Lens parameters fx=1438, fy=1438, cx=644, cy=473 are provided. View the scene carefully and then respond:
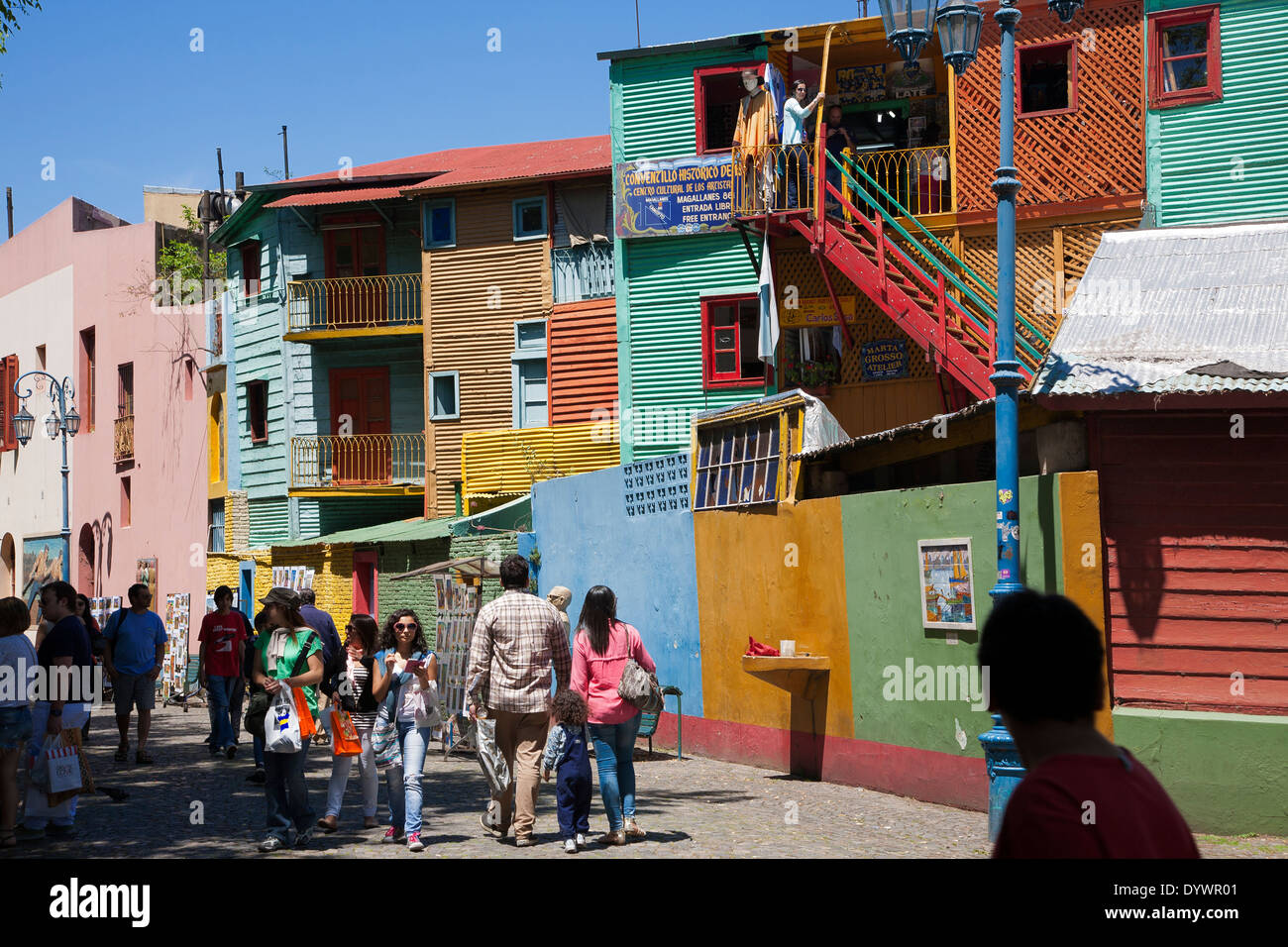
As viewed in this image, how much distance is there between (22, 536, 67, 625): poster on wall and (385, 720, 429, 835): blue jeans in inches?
1287

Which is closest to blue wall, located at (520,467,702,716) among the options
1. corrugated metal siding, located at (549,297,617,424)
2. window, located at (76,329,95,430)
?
corrugated metal siding, located at (549,297,617,424)

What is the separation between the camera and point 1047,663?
9.98 ft

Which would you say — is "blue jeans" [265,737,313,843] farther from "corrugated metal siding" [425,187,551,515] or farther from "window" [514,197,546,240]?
"window" [514,197,546,240]

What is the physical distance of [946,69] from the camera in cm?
2044

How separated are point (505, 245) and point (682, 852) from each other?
19.5 meters

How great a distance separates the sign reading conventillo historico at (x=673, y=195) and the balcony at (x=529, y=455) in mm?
4296

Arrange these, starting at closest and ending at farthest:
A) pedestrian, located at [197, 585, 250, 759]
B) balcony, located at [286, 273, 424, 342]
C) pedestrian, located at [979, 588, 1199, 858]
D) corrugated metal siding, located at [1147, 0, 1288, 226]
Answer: pedestrian, located at [979, 588, 1199, 858]
pedestrian, located at [197, 585, 250, 759]
corrugated metal siding, located at [1147, 0, 1288, 226]
balcony, located at [286, 273, 424, 342]

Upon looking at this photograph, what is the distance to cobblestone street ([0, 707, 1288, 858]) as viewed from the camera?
386 inches

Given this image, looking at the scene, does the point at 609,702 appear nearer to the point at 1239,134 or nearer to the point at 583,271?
the point at 1239,134

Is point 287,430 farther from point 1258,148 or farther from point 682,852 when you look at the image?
point 682,852

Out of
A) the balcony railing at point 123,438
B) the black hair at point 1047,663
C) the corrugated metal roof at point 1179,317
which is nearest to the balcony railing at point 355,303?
the balcony railing at point 123,438

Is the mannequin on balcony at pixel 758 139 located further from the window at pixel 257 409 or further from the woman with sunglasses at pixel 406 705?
the window at pixel 257 409

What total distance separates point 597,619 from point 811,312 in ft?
37.1

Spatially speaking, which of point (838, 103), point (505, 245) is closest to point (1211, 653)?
point (838, 103)
